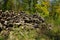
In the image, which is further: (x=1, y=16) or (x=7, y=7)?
(x=7, y=7)

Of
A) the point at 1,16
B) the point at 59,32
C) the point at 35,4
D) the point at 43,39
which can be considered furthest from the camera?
the point at 35,4

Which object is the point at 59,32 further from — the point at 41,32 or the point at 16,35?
the point at 16,35

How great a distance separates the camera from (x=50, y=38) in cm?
818

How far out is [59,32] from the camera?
8.48 metres

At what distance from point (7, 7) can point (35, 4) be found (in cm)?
189

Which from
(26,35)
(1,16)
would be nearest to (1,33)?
(26,35)

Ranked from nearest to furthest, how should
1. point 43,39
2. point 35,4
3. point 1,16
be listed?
point 43,39, point 1,16, point 35,4

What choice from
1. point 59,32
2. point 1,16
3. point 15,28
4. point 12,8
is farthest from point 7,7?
point 59,32

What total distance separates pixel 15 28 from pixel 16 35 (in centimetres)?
69

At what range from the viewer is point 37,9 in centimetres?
1353

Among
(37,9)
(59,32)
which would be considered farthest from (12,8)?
(59,32)

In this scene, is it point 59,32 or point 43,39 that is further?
point 59,32

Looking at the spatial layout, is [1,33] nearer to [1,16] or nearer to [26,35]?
[26,35]

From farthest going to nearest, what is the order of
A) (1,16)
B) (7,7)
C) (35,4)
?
(35,4)
(7,7)
(1,16)
